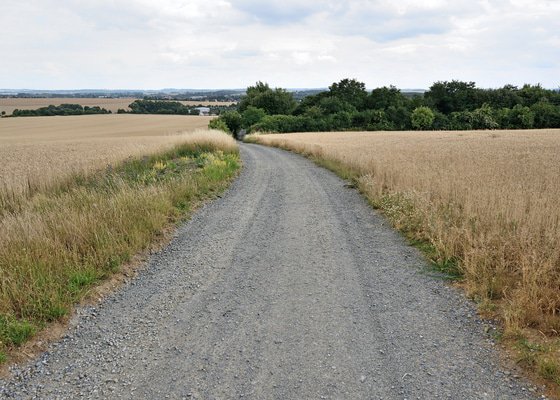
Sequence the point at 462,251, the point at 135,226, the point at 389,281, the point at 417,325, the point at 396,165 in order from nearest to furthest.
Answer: the point at 417,325
the point at 389,281
the point at 462,251
the point at 135,226
the point at 396,165

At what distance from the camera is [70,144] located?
36219 mm

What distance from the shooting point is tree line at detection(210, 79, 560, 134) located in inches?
2685

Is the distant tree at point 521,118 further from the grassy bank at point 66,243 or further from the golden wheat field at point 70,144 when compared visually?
the grassy bank at point 66,243

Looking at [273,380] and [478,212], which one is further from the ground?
[478,212]

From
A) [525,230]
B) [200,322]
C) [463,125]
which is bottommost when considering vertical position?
[200,322]

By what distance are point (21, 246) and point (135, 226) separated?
187 centimetres

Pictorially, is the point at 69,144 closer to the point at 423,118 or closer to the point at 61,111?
the point at 423,118

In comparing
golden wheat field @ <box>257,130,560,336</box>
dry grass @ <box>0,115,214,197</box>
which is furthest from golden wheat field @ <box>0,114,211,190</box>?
golden wheat field @ <box>257,130,560,336</box>

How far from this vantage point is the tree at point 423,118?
7112 centimetres

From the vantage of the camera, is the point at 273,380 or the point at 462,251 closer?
the point at 273,380

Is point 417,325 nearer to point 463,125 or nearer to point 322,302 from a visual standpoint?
point 322,302

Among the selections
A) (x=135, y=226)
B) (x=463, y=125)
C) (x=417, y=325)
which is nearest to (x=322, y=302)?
(x=417, y=325)

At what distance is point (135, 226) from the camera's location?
7.20 metres

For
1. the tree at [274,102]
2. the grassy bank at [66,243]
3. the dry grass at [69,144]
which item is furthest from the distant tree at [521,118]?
the grassy bank at [66,243]
